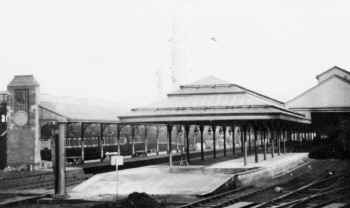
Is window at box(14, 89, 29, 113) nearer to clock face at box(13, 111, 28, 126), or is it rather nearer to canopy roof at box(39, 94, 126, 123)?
clock face at box(13, 111, 28, 126)

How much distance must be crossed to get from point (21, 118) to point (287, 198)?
22.0 m

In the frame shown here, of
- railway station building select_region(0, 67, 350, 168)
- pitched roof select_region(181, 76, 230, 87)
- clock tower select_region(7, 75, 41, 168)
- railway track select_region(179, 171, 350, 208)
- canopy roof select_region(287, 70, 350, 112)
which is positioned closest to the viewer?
railway track select_region(179, 171, 350, 208)

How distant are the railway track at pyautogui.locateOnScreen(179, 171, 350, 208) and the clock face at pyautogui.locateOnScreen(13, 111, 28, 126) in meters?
18.7

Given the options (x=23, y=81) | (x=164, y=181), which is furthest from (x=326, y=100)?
(x=164, y=181)

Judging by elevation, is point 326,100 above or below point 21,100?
above

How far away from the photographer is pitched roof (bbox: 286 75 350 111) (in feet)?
163

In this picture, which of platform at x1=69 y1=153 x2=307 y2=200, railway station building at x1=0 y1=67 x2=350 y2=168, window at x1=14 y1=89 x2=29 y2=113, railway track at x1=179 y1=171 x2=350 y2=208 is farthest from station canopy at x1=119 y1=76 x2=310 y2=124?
window at x1=14 y1=89 x2=29 y2=113

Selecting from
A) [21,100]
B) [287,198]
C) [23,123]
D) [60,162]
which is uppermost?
[21,100]

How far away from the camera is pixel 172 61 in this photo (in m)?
90.4

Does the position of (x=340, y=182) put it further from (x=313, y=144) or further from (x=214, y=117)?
(x=313, y=144)

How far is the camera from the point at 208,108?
81.6 feet

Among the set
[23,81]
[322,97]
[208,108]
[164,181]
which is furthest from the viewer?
[322,97]

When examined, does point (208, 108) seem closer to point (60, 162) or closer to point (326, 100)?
point (60, 162)

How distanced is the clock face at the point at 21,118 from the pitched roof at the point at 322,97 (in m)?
28.2
